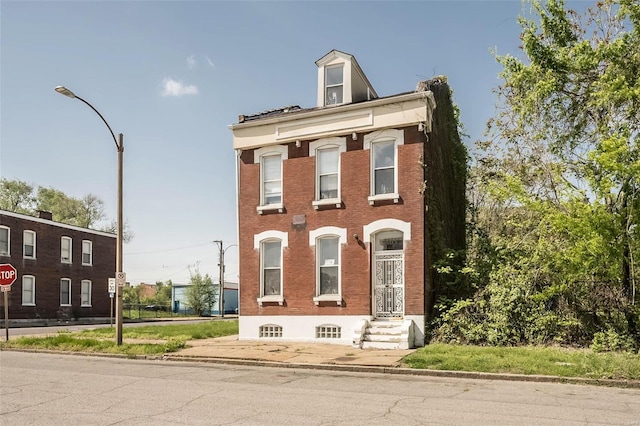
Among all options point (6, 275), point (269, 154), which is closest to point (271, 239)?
point (269, 154)

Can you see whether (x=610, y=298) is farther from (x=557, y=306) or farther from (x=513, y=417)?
(x=513, y=417)

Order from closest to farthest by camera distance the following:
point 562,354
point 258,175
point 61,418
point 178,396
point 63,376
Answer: point 61,418 → point 178,396 → point 63,376 → point 562,354 → point 258,175

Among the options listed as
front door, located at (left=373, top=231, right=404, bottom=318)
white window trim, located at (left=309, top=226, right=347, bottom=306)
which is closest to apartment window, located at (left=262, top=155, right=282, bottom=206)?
white window trim, located at (left=309, top=226, right=347, bottom=306)

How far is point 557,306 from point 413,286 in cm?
418

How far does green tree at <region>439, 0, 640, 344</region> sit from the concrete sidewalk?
293 cm

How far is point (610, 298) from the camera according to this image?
15.8 meters

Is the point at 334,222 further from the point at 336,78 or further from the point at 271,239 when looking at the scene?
the point at 336,78

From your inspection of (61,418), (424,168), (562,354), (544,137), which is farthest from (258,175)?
(61,418)

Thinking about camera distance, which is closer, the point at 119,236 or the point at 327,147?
the point at 119,236

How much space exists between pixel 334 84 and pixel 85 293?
32871 mm

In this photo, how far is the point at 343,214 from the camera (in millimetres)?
19078

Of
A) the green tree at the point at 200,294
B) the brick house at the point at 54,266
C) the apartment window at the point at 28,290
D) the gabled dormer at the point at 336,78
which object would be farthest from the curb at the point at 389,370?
the green tree at the point at 200,294

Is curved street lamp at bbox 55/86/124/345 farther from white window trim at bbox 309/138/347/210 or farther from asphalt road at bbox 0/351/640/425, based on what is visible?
white window trim at bbox 309/138/347/210

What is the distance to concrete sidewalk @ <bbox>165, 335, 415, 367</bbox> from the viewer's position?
14234mm
